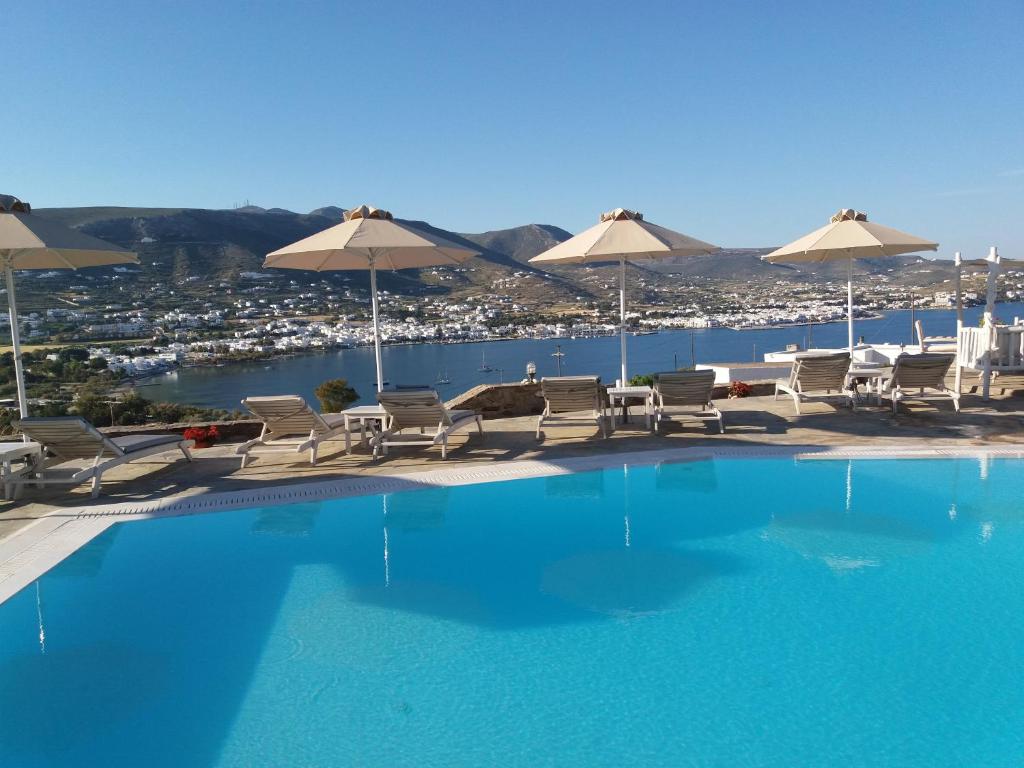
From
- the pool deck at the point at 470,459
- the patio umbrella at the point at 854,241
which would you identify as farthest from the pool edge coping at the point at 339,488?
the patio umbrella at the point at 854,241

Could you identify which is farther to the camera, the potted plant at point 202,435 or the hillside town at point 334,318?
the hillside town at point 334,318

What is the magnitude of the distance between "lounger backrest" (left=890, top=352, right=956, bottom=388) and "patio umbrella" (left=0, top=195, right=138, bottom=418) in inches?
350

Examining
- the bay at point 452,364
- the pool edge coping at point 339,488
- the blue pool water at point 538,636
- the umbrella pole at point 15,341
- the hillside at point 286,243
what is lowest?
the bay at point 452,364

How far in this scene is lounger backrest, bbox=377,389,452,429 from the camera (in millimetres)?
7261

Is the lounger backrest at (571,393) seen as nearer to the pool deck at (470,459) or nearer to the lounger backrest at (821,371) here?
the pool deck at (470,459)

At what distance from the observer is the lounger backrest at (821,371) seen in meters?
8.47

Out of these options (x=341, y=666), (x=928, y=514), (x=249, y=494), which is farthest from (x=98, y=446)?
→ (x=928, y=514)

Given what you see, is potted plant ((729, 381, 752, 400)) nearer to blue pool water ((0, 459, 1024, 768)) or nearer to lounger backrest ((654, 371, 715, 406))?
lounger backrest ((654, 371, 715, 406))

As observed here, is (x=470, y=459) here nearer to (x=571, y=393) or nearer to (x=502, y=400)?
(x=571, y=393)

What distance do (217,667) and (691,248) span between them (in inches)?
256

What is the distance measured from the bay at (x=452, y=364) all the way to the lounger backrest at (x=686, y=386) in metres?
19.1

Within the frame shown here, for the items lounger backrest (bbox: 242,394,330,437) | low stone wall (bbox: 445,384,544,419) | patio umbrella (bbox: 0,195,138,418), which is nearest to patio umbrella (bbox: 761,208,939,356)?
low stone wall (bbox: 445,384,544,419)

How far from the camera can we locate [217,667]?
354cm

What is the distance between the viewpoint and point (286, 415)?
734cm
